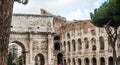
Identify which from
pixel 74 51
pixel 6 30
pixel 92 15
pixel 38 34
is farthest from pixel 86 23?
pixel 6 30

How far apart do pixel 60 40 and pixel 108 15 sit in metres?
25.9

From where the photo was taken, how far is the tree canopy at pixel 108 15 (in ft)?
62.7

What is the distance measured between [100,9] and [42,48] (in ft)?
51.9

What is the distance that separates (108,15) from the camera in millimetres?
21062

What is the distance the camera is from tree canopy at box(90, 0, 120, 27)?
62.7ft

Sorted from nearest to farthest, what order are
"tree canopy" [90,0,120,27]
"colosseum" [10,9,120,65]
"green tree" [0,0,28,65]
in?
1. "green tree" [0,0,28,65]
2. "tree canopy" [90,0,120,27]
3. "colosseum" [10,9,120,65]

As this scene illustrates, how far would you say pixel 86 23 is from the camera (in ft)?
137

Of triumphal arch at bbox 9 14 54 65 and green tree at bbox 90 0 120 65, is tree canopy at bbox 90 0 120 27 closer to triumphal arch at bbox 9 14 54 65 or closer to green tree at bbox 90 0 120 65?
green tree at bbox 90 0 120 65

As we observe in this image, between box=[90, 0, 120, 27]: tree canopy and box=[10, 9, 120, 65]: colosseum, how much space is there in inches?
566

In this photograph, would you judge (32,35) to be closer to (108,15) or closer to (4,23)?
(108,15)

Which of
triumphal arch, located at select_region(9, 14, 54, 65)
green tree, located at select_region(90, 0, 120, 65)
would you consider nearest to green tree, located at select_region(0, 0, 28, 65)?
green tree, located at select_region(90, 0, 120, 65)

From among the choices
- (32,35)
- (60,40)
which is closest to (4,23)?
(32,35)

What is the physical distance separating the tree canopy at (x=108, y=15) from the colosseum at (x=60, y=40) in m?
14.4

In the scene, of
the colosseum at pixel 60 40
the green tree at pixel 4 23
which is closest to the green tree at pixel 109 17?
the green tree at pixel 4 23
